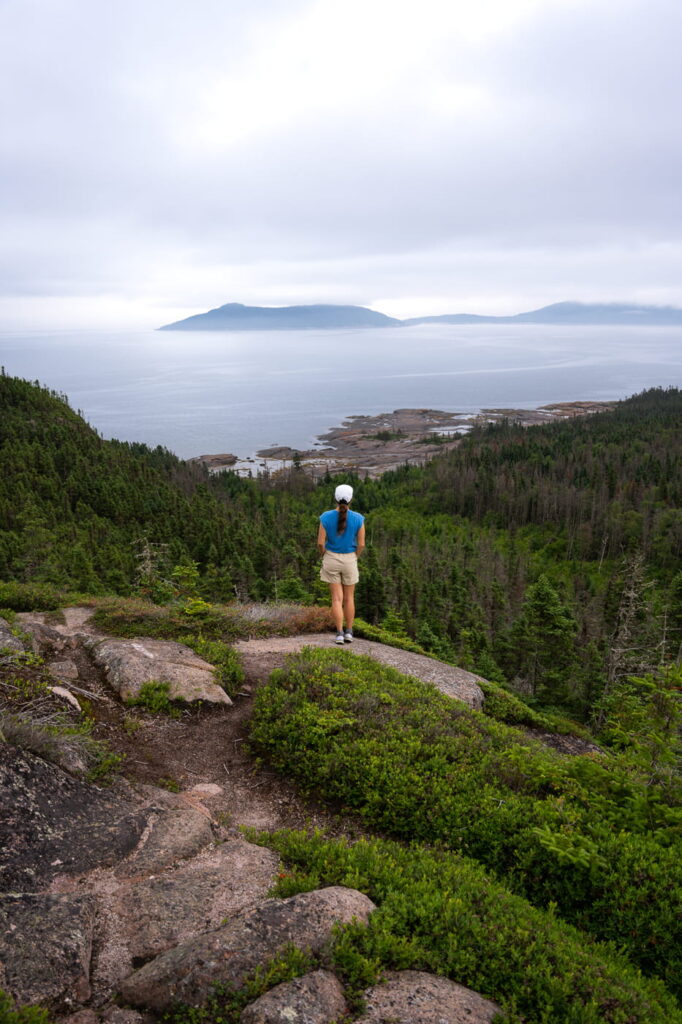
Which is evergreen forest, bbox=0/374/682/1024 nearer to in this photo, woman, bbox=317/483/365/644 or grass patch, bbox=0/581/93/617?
grass patch, bbox=0/581/93/617

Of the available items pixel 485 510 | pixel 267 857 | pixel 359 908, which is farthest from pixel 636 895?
pixel 485 510

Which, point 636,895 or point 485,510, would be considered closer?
point 636,895

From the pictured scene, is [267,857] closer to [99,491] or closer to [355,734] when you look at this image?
[355,734]

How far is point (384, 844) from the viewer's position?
5465 millimetres

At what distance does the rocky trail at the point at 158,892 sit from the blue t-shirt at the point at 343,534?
3818mm

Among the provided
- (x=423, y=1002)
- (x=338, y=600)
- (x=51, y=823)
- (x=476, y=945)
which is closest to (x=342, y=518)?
(x=338, y=600)

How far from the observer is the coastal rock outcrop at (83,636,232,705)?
8539 millimetres


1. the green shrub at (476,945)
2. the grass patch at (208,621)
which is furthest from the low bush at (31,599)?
the green shrub at (476,945)

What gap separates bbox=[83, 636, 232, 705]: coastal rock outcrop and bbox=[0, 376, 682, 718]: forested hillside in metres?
6.41

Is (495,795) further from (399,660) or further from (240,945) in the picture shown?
(399,660)

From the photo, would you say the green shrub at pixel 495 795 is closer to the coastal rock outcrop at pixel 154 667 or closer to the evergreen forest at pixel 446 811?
the evergreen forest at pixel 446 811

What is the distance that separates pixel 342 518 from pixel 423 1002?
7.03m

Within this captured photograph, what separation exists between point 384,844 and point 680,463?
139 metres

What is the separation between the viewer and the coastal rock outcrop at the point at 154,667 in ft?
28.0
